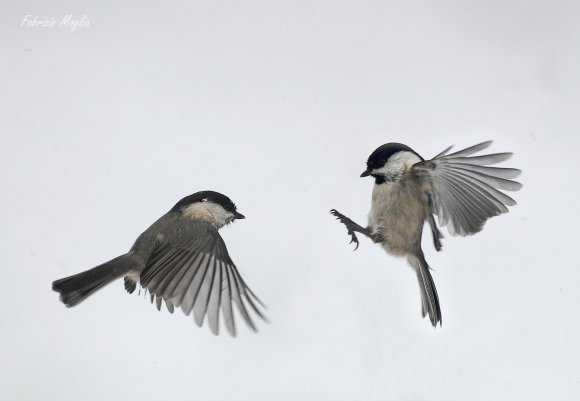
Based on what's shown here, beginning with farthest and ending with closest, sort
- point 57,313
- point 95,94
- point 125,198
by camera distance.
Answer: point 95,94 < point 125,198 < point 57,313

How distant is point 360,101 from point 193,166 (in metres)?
0.62

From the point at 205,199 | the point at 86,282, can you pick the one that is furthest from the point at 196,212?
the point at 86,282

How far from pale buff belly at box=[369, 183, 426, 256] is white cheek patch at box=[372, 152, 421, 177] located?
0.11 ft

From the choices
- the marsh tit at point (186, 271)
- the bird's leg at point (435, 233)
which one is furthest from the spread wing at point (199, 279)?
the bird's leg at point (435, 233)

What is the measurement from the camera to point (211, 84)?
240 cm

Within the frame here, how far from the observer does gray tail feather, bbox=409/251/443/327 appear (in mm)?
1869

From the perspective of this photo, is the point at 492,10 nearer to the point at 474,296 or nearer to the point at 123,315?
the point at 474,296

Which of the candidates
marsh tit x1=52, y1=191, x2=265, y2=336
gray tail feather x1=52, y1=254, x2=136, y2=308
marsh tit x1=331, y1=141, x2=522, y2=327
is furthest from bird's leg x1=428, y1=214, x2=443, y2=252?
gray tail feather x1=52, y1=254, x2=136, y2=308

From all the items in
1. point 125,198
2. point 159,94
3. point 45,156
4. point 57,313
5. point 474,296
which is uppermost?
point 159,94

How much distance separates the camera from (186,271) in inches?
65.5

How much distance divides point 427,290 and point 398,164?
37 cm

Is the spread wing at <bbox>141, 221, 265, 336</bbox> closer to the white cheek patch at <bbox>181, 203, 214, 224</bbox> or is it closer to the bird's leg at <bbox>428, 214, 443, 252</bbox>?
the white cheek patch at <bbox>181, 203, 214, 224</bbox>

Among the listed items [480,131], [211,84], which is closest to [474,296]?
[480,131]

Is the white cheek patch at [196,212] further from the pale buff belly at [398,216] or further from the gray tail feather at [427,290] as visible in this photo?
the gray tail feather at [427,290]
